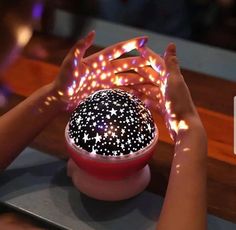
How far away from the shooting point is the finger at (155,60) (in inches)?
40.0

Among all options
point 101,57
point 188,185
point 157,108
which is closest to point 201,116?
point 157,108

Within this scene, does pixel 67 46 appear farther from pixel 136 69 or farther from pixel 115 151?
pixel 115 151

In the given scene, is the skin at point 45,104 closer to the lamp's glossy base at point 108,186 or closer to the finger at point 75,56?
the finger at point 75,56

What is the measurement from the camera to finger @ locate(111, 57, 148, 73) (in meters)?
1.09

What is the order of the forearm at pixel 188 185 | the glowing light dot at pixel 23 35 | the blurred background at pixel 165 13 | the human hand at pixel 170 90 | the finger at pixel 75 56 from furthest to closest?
the blurred background at pixel 165 13, the glowing light dot at pixel 23 35, the finger at pixel 75 56, the human hand at pixel 170 90, the forearm at pixel 188 185

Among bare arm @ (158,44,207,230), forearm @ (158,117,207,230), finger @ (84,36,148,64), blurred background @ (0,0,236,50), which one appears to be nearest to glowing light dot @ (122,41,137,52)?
finger @ (84,36,148,64)

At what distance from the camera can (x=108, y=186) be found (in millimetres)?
999

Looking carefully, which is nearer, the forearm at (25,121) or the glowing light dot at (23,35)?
the forearm at (25,121)

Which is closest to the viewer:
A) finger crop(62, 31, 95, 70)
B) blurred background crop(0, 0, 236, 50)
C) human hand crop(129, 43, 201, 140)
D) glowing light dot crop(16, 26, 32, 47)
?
human hand crop(129, 43, 201, 140)

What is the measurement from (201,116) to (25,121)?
522mm

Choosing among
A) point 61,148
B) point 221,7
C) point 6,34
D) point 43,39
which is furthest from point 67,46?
Result: point 221,7

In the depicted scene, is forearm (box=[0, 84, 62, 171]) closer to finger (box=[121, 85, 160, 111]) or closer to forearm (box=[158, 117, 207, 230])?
finger (box=[121, 85, 160, 111])

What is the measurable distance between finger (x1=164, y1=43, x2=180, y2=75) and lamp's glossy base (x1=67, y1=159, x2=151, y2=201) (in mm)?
232

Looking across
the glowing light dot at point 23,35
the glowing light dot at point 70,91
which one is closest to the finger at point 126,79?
the glowing light dot at point 70,91
